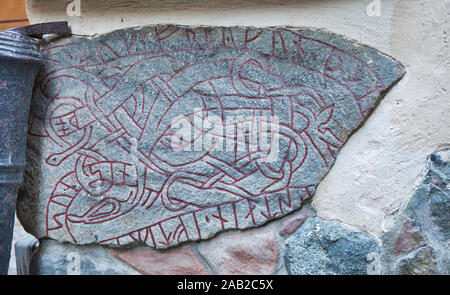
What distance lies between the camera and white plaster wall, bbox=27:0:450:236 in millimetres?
1673

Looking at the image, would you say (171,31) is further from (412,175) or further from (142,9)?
(412,175)

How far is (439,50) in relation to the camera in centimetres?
167

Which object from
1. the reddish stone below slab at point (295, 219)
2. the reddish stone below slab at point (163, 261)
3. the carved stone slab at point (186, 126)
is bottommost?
the reddish stone below slab at point (163, 261)

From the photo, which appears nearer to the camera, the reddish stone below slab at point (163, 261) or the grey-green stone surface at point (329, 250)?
the grey-green stone surface at point (329, 250)

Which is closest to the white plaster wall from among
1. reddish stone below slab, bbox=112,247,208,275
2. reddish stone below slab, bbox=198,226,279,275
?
reddish stone below slab, bbox=198,226,279,275

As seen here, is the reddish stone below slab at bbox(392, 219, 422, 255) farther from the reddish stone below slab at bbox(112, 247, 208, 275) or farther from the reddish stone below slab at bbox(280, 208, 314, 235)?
the reddish stone below slab at bbox(112, 247, 208, 275)

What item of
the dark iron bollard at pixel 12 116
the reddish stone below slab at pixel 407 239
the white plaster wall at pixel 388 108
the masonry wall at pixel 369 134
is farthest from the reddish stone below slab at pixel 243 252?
the dark iron bollard at pixel 12 116

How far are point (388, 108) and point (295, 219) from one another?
0.52 m

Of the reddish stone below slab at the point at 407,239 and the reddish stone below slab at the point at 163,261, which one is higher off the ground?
the reddish stone below slab at the point at 407,239

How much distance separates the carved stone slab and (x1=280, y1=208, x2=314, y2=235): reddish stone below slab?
0.04 meters

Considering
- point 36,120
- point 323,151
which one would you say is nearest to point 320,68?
point 323,151

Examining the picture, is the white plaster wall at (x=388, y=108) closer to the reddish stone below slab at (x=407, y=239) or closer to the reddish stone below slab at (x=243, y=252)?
the reddish stone below slab at (x=407, y=239)

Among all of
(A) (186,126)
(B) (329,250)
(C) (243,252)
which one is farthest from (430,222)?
(A) (186,126)

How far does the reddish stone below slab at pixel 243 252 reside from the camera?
5.74 feet
